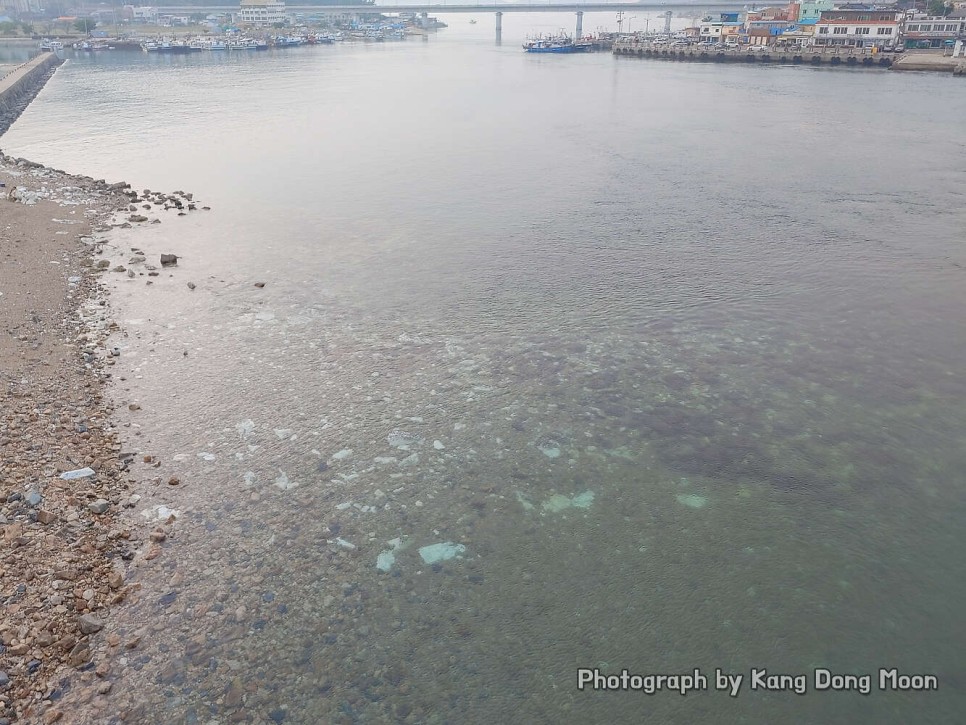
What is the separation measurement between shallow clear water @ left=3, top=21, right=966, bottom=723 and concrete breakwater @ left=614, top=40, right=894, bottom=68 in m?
54.1

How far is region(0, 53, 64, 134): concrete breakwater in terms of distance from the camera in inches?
1348

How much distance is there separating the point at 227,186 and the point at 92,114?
2121cm

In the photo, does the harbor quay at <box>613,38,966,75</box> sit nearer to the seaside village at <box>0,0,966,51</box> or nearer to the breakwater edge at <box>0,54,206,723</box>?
the seaside village at <box>0,0,966,51</box>

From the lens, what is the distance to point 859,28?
7031 cm

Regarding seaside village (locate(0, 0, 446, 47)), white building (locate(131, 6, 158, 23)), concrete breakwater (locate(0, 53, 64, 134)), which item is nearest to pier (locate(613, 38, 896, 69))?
seaside village (locate(0, 0, 446, 47))

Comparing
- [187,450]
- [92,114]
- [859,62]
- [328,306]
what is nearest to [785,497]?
[187,450]

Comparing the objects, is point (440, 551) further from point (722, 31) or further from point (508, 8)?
point (508, 8)

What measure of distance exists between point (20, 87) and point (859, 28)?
254ft

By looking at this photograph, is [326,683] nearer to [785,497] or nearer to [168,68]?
[785,497]

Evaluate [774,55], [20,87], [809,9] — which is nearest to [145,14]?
[20,87]

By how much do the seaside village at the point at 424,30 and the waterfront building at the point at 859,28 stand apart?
97 millimetres

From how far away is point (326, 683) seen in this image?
5207 mm

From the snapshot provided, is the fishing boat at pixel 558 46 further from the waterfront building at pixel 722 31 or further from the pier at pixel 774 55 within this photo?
the waterfront building at pixel 722 31

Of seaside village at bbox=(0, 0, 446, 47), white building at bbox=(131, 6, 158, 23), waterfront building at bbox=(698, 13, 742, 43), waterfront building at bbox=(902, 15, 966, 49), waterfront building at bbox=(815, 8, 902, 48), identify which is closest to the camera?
waterfront building at bbox=(815, 8, 902, 48)
